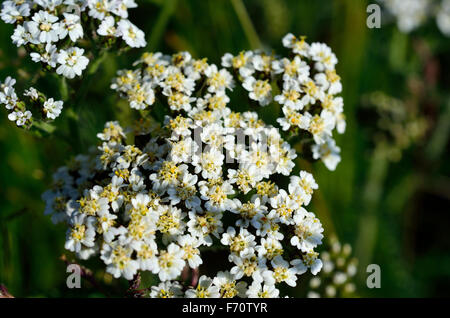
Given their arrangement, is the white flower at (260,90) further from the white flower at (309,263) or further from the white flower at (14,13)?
the white flower at (14,13)

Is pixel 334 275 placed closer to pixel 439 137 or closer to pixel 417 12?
pixel 439 137

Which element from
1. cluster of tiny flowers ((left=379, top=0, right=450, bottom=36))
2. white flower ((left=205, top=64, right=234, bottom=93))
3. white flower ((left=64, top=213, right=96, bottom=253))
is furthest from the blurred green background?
white flower ((left=64, top=213, right=96, bottom=253))

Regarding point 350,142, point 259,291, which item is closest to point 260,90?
point 259,291

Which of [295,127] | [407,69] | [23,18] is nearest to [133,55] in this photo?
[23,18]

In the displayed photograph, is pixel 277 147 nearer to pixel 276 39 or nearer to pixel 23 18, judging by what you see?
pixel 23 18

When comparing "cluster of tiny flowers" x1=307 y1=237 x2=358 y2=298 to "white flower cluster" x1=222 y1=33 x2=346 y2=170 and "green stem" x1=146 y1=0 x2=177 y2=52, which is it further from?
"green stem" x1=146 y1=0 x2=177 y2=52
